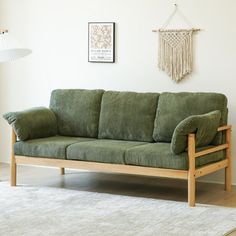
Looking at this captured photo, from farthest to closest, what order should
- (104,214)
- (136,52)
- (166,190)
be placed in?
(136,52) → (166,190) → (104,214)

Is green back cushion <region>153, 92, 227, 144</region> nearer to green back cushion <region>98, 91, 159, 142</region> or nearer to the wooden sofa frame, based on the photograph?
A: green back cushion <region>98, 91, 159, 142</region>

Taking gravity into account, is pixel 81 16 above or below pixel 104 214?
above

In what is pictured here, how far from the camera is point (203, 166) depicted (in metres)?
5.56

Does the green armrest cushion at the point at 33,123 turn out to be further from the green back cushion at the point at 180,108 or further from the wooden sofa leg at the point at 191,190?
the wooden sofa leg at the point at 191,190

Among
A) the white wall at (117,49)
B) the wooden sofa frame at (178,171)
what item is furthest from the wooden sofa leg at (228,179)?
the white wall at (117,49)

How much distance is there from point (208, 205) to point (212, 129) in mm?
679

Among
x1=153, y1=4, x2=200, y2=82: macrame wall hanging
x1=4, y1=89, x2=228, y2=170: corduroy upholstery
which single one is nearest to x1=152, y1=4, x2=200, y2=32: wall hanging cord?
x1=153, y1=4, x2=200, y2=82: macrame wall hanging

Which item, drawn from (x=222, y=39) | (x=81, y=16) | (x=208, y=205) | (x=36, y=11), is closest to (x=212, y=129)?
(x=208, y=205)

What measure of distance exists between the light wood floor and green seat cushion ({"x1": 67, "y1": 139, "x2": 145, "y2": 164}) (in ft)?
1.33

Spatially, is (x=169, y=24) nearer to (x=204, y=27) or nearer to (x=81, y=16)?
(x=204, y=27)

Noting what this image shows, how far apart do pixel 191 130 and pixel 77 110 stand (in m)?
1.62

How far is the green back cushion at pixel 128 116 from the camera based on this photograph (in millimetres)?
6145

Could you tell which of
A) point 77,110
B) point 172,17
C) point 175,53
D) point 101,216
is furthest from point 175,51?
point 101,216

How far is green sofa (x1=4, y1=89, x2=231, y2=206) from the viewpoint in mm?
5383
